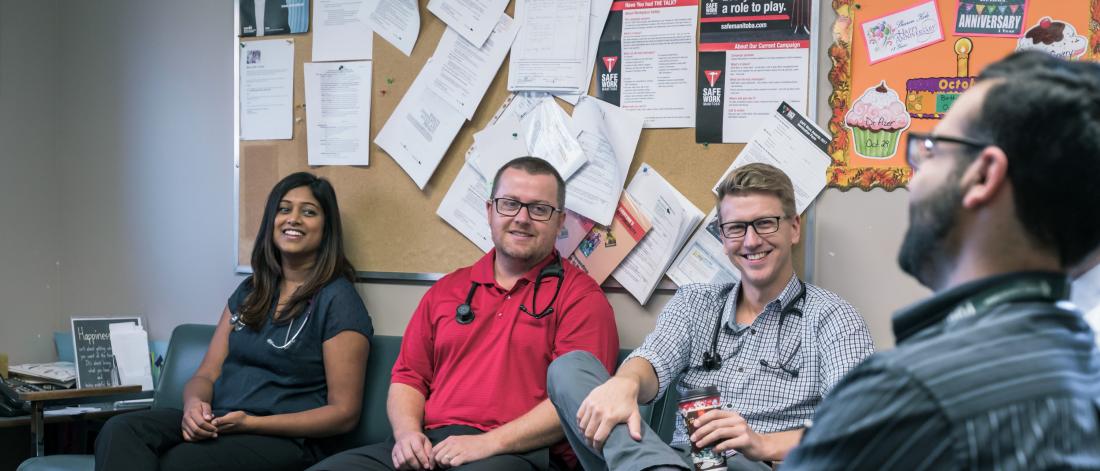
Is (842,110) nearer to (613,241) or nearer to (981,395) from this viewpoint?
(613,241)

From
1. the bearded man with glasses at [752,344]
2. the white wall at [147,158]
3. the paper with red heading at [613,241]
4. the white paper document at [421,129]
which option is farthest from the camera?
the white wall at [147,158]

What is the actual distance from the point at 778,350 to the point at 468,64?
130 cm

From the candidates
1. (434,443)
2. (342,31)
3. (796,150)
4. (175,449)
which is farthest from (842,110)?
(175,449)

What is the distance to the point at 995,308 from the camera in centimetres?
88

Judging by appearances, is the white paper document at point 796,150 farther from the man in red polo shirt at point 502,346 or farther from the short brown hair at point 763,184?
the man in red polo shirt at point 502,346

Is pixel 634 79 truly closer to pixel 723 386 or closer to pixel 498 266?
pixel 498 266

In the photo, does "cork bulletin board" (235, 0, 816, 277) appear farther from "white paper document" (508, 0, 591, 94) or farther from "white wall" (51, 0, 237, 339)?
"white wall" (51, 0, 237, 339)

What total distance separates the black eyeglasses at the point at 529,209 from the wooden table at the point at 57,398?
139cm

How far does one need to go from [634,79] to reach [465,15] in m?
0.58

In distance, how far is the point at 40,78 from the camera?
11.1 feet

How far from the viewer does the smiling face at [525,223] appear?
A: 247cm

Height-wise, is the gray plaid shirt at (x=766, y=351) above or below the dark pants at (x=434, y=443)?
above

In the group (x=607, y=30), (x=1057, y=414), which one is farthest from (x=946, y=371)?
(x=607, y=30)

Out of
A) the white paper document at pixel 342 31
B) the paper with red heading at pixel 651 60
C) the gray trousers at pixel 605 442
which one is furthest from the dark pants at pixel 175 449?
the paper with red heading at pixel 651 60
